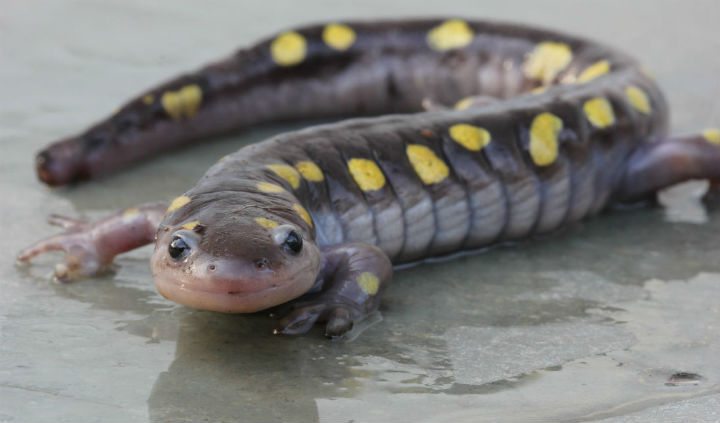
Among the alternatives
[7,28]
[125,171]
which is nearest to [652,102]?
[125,171]

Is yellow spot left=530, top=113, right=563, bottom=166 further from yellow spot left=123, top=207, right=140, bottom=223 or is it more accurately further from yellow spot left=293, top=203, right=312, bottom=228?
yellow spot left=123, top=207, right=140, bottom=223

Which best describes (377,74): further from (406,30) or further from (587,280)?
(587,280)

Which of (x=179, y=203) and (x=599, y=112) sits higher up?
(x=599, y=112)

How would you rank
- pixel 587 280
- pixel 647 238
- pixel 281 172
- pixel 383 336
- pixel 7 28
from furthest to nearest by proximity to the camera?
pixel 7 28 < pixel 647 238 < pixel 587 280 < pixel 281 172 < pixel 383 336

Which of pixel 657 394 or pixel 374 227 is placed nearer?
pixel 657 394

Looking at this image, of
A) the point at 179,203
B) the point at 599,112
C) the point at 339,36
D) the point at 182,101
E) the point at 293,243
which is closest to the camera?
the point at 293,243

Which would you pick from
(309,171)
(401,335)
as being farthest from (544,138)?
(401,335)

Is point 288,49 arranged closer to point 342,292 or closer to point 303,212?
point 303,212
